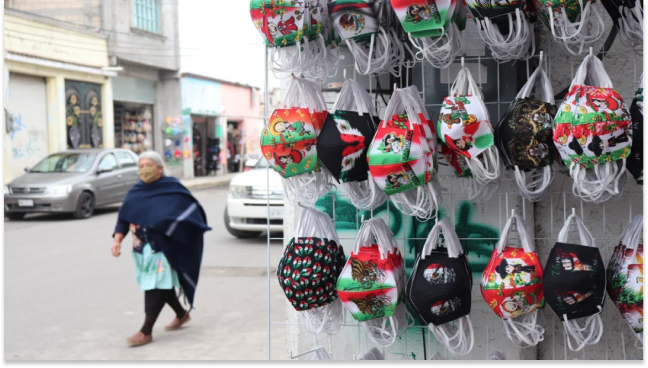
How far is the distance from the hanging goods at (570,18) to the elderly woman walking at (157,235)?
12.0 ft

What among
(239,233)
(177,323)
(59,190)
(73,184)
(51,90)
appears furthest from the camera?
(51,90)

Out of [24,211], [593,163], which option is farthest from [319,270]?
[24,211]

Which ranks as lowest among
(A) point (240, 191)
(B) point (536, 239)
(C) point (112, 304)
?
(C) point (112, 304)

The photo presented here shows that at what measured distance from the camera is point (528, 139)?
2.43m

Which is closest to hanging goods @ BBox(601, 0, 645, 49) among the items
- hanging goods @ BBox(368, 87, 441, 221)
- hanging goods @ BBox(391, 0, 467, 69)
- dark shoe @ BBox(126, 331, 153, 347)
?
hanging goods @ BBox(391, 0, 467, 69)

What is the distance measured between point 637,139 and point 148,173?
3939 millimetres

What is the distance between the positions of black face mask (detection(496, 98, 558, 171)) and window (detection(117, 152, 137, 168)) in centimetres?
1376

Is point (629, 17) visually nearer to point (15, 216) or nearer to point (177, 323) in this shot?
point (177, 323)

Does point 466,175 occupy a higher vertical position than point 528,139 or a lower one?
lower

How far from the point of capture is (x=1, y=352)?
4.86 metres

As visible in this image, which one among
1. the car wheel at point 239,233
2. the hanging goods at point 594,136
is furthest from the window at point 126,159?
the hanging goods at point 594,136

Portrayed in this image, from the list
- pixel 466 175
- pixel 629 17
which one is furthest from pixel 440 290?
pixel 629 17

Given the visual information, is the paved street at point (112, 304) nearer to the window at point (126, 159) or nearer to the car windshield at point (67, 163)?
the car windshield at point (67, 163)

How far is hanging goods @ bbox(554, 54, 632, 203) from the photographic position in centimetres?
227
